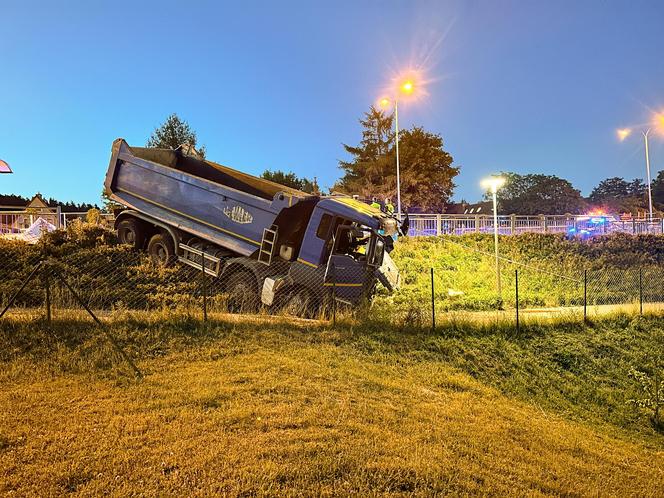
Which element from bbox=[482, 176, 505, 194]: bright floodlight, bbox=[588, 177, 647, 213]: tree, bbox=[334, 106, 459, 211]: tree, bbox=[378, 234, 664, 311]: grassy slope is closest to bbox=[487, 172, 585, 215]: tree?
bbox=[588, 177, 647, 213]: tree

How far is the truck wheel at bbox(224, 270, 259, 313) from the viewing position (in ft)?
32.7

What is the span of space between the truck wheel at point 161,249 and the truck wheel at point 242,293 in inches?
76.4

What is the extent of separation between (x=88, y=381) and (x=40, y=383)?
0.54 m

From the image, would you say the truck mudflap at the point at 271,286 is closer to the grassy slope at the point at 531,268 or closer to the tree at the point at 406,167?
the grassy slope at the point at 531,268

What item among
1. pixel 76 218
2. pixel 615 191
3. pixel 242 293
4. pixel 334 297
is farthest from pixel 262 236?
pixel 615 191

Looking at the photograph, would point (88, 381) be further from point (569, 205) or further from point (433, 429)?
point (569, 205)

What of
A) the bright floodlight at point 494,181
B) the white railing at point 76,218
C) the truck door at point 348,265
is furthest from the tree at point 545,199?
the truck door at point 348,265

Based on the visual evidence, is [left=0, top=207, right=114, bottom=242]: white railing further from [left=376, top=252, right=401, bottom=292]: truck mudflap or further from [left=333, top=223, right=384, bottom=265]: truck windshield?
[left=376, top=252, right=401, bottom=292]: truck mudflap

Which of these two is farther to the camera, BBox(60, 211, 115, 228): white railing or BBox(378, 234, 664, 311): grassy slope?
BBox(60, 211, 115, 228): white railing

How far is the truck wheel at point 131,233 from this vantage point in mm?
11883

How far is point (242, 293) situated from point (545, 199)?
65199 millimetres

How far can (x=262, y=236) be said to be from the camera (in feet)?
31.8

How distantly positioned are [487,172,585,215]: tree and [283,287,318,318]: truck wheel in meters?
60.3

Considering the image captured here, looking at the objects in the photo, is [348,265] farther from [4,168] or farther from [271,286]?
[4,168]
